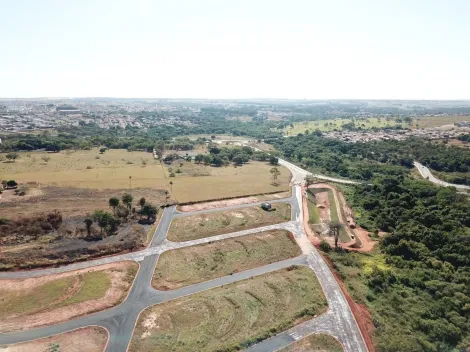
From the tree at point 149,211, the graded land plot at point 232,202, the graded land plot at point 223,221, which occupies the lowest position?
the graded land plot at point 223,221

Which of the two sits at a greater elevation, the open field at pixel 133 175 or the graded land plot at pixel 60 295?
the open field at pixel 133 175

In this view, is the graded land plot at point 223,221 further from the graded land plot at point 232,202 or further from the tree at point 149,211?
the tree at point 149,211

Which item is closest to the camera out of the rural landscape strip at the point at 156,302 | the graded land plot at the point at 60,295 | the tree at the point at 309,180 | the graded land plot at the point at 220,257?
the rural landscape strip at the point at 156,302

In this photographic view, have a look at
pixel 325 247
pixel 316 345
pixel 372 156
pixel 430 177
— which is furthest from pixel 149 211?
pixel 372 156

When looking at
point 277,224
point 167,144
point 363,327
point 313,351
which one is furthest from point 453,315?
point 167,144

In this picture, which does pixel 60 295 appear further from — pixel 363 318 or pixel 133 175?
pixel 133 175

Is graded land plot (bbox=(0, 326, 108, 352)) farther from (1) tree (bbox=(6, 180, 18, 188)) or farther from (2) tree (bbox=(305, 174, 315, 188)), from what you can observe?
(2) tree (bbox=(305, 174, 315, 188))

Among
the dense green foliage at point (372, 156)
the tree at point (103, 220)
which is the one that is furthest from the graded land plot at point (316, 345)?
the dense green foliage at point (372, 156)
